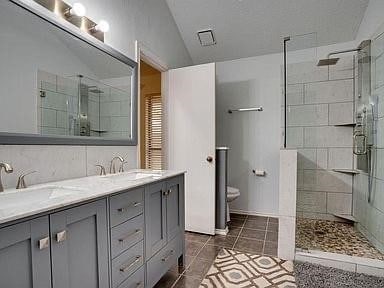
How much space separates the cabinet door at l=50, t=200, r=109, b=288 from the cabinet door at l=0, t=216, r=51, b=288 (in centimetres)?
4

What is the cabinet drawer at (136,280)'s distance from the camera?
4.08 ft

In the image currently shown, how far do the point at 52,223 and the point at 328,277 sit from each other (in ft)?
6.51

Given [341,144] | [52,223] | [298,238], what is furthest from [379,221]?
[52,223]

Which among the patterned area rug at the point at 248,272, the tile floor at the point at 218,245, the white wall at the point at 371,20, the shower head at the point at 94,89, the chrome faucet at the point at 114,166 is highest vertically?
the white wall at the point at 371,20

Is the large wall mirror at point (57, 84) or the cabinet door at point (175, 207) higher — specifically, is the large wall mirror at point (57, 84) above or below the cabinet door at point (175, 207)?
above

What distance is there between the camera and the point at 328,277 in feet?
5.80

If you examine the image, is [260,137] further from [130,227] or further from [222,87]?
[130,227]

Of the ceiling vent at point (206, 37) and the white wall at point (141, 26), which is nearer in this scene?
the white wall at point (141, 26)

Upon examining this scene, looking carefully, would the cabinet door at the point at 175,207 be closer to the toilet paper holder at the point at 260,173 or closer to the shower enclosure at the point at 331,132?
the shower enclosure at the point at 331,132

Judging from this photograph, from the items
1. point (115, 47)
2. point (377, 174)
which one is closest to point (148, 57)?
point (115, 47)

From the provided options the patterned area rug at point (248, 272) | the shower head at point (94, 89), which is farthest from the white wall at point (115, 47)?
the patterned area rug at point (248, 272)

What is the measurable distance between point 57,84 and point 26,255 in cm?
106

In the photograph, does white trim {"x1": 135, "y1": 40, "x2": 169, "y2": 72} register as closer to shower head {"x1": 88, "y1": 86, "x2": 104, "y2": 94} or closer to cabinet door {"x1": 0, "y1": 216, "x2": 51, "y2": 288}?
shower head {"x1": 88, "y1": 86, "x2": 104, "y2": 94}

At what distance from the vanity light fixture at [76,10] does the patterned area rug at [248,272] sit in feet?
6.89
